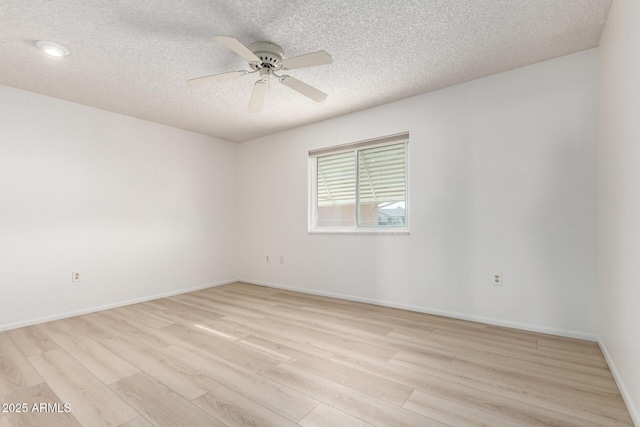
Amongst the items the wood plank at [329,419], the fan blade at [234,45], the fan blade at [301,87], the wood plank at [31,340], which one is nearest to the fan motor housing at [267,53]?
the fan blade at [301,87]

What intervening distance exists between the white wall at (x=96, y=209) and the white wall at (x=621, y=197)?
179 inches

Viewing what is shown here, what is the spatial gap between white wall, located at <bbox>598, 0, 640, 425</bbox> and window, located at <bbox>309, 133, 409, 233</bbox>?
1.68m

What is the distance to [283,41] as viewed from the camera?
2.27 metres

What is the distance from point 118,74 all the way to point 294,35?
69.3 inches

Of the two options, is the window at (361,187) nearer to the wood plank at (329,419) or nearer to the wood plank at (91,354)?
the wood plank at (329,419)

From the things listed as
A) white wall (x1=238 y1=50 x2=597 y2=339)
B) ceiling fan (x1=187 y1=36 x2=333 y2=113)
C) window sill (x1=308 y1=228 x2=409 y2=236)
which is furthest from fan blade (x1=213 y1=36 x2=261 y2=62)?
window sill (x1=308 y1=228 x2=409 y2=236)

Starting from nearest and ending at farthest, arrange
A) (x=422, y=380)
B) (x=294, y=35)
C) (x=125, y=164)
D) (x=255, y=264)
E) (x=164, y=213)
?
(x=422, y=380) → (x=294, y=35) → (x=125, y=164) → (x=164, y=213) → (x=255, y=264)

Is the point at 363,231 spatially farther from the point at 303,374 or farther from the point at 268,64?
the point at 268,64

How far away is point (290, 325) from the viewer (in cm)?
288

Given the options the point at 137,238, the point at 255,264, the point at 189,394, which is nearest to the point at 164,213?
the point at 137,238

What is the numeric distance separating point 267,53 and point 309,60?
1.48 feet

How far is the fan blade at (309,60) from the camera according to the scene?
1.98 metres

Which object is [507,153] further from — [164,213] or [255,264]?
[164,213]

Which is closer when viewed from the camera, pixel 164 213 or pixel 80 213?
pixel 80 213
